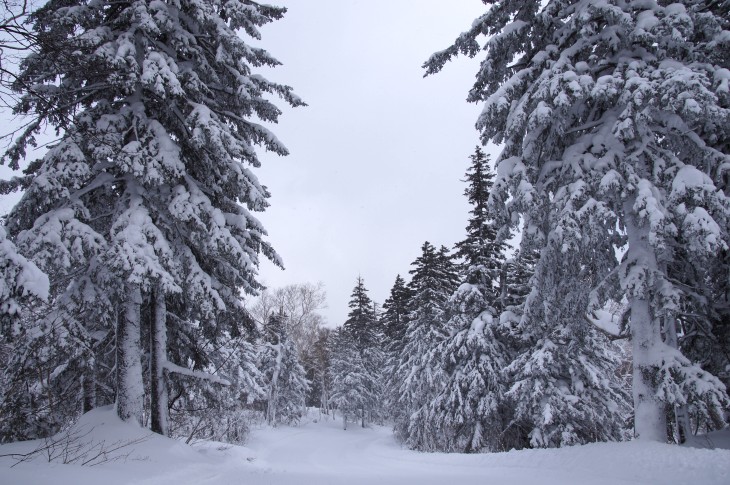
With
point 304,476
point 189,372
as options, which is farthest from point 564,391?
point 189,372

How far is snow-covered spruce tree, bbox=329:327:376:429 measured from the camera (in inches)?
1663

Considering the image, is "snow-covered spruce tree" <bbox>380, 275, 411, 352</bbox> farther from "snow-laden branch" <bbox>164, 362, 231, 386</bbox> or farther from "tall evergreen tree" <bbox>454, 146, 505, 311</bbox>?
"snow-laden branch" <bbox>164, 362, 231, 386</bbox>

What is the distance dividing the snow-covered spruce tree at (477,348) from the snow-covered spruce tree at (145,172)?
10.1 metres

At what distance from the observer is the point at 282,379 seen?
4322cm

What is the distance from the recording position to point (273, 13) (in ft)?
37.4

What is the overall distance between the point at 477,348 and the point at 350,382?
26983 mm

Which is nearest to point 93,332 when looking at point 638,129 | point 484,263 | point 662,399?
point 662,399

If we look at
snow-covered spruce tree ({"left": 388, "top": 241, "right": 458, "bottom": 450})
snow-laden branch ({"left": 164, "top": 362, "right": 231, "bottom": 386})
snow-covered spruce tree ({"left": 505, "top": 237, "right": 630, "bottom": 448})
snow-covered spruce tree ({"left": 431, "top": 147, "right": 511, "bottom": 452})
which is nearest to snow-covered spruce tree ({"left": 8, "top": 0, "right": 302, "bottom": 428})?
snow-laden branch ({"left": 164, "top": 362, "right": 231, "bottom": 386})

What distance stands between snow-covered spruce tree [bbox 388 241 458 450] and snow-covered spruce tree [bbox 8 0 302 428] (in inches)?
562

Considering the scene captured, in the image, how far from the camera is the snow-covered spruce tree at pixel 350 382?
42.2 meters

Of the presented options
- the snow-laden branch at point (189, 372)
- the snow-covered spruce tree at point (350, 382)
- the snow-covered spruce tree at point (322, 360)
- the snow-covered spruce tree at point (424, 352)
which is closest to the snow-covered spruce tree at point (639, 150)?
the snow-laden branch at point (189, 372)

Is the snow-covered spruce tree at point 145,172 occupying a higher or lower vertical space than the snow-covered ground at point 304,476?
higher

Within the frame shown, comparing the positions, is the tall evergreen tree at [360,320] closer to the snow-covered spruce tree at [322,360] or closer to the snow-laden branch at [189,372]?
the snow-covered spruce tree at [322,360]

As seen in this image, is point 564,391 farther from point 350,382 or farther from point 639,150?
point 350,382
